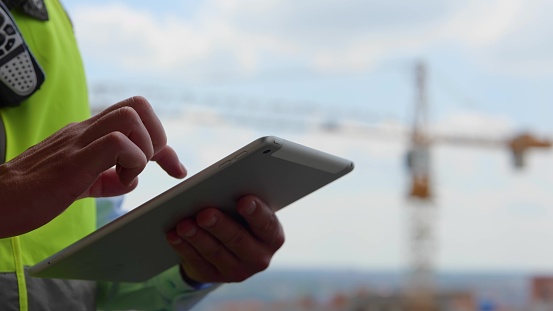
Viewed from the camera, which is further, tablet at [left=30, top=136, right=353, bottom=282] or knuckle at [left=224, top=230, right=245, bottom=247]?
knuckle at [left=224, top=230, right=245, bottom=247]

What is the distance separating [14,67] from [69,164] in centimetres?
23

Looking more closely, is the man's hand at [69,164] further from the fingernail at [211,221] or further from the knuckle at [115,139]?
the fingernail at [211,221]

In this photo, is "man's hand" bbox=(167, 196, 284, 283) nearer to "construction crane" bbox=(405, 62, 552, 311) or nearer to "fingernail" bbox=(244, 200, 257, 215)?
"fingernail" bbox=(244, 200, 257, 215)

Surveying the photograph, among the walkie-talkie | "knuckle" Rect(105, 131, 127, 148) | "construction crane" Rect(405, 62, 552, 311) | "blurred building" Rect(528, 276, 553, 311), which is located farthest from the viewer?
"construction crane" Rect(405, 62, 552, 311)

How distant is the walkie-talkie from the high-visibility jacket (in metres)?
0.02

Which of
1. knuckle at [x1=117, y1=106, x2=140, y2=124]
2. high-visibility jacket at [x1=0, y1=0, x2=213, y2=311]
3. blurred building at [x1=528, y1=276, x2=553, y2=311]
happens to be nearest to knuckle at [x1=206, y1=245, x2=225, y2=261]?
high-visibility jacket at [x1=0, y1=0, x2=213, y2=311]

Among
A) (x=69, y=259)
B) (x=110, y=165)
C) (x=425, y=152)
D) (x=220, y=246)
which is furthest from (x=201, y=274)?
(x=425, y=152)

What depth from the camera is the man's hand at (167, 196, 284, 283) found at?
69cm

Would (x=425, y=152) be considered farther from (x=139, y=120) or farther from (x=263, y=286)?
(x=139, y=120)

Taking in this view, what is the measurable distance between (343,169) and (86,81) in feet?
1.10

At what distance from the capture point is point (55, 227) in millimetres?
780

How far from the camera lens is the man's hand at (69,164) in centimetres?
50

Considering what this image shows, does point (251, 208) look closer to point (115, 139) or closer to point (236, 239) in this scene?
point (236, 239)

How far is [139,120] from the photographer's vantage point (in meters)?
0.52
